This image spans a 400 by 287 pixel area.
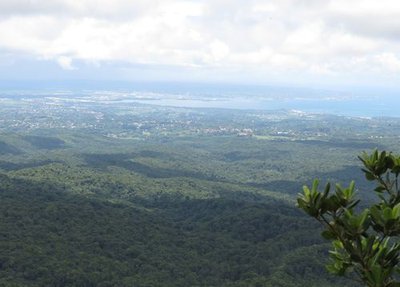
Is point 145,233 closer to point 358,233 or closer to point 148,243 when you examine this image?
point 148,243

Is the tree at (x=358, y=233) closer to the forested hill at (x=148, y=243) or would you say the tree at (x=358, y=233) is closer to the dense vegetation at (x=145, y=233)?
the forested hill at (x=148, y=243)

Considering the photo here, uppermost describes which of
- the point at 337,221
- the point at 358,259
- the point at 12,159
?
the point at 337,221

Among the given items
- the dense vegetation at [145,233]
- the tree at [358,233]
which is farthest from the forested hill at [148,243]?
the tree at [358,233]

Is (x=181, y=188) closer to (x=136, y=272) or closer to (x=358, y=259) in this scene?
(x=136, y=272)

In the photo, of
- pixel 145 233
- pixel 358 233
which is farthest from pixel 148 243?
pixel 358 233

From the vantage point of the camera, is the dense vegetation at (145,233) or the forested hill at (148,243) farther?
the dense vegetation at (145,233)

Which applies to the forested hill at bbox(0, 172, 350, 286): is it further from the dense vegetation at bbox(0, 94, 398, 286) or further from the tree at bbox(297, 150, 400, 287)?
the tree at bbox(297, 150, 400, 287)

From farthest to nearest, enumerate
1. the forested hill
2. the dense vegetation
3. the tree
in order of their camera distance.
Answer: the dense vegetation
the forested hill
the tree

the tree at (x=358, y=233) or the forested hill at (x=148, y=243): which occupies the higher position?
the tree at (x=358, y=233)

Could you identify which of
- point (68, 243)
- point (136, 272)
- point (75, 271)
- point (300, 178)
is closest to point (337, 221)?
point (75, 271)

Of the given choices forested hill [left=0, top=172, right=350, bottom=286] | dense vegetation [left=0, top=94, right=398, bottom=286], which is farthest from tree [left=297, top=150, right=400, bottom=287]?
dense vegetation [left=0, top=94, right=398, bottom=286]

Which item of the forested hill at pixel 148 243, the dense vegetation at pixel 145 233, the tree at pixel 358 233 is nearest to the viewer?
the tree at pixel 358 233
